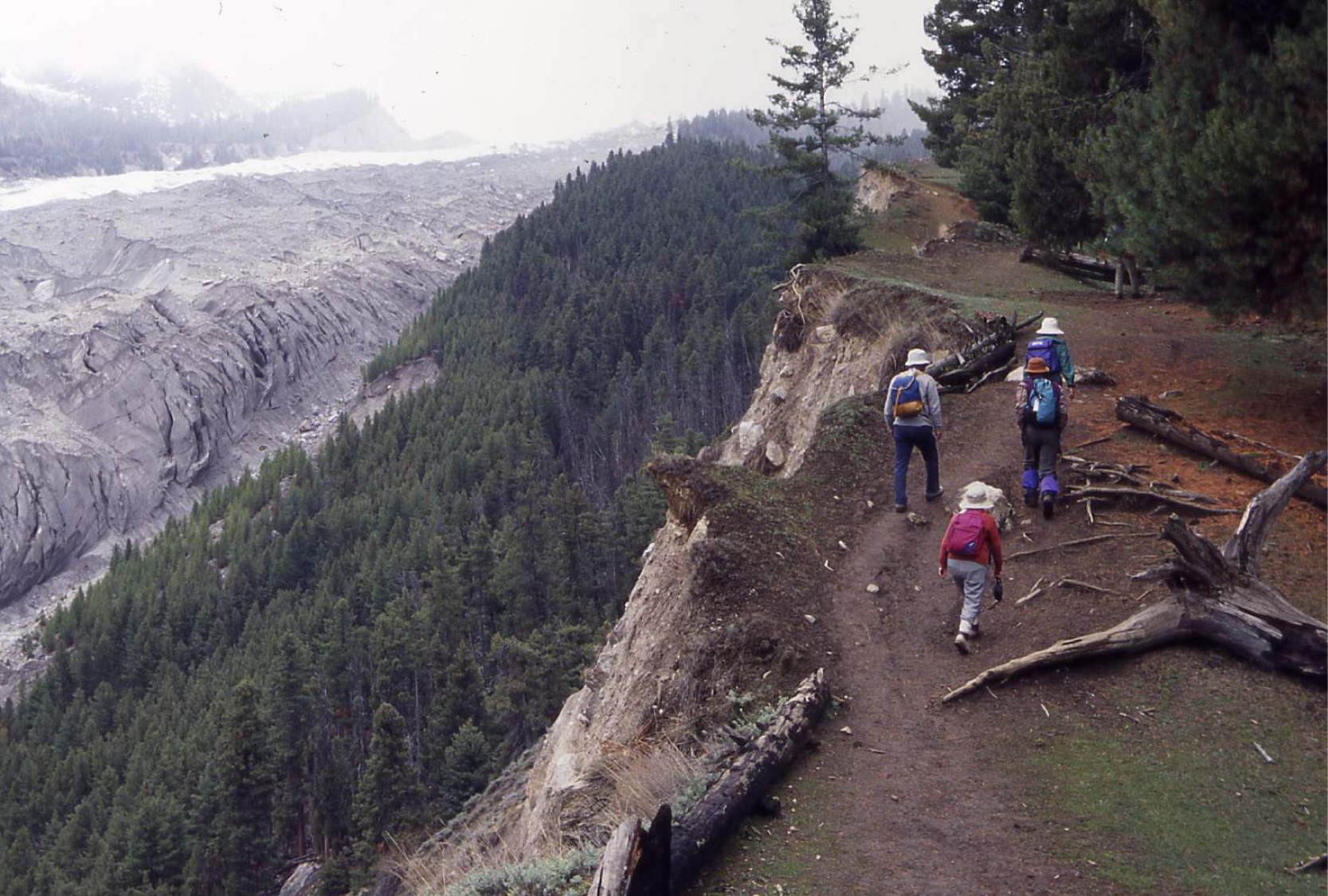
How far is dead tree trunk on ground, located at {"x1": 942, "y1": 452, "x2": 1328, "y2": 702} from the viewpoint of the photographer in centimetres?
774

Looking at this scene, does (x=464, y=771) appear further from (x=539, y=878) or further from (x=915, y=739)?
(x=539, y=878)

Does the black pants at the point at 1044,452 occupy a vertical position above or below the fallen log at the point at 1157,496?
above

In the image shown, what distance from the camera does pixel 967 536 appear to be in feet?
29.6

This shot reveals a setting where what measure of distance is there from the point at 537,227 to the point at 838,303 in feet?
330

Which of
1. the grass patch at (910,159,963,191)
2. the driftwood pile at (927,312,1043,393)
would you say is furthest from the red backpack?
the grass patch at (910,159,963,191)

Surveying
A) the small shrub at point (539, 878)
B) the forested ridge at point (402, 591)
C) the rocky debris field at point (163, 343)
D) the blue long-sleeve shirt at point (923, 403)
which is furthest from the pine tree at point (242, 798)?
the rocky debris field at point (163, 343)

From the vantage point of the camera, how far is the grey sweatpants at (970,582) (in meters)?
9.08

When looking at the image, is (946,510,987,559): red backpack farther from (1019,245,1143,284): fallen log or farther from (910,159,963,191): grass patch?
(910,159,963,191): grass patch

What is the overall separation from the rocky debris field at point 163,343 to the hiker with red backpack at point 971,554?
8587 centimetres

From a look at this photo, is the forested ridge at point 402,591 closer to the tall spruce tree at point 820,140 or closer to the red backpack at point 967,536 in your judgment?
the tall spruce tree at point 820,140

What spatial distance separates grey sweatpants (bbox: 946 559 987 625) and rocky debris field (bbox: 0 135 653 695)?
85895 mm

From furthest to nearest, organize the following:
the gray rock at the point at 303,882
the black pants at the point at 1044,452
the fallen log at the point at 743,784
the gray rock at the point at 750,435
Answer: the gray rock at the point at 303,882, the gray rock at the point at 750,435, the black pants at the point at 1044,452, the fallen log at the point at 743,784

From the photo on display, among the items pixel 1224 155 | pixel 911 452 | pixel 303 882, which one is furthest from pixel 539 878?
pixel 303 882

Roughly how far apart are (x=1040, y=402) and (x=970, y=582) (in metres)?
2.61
